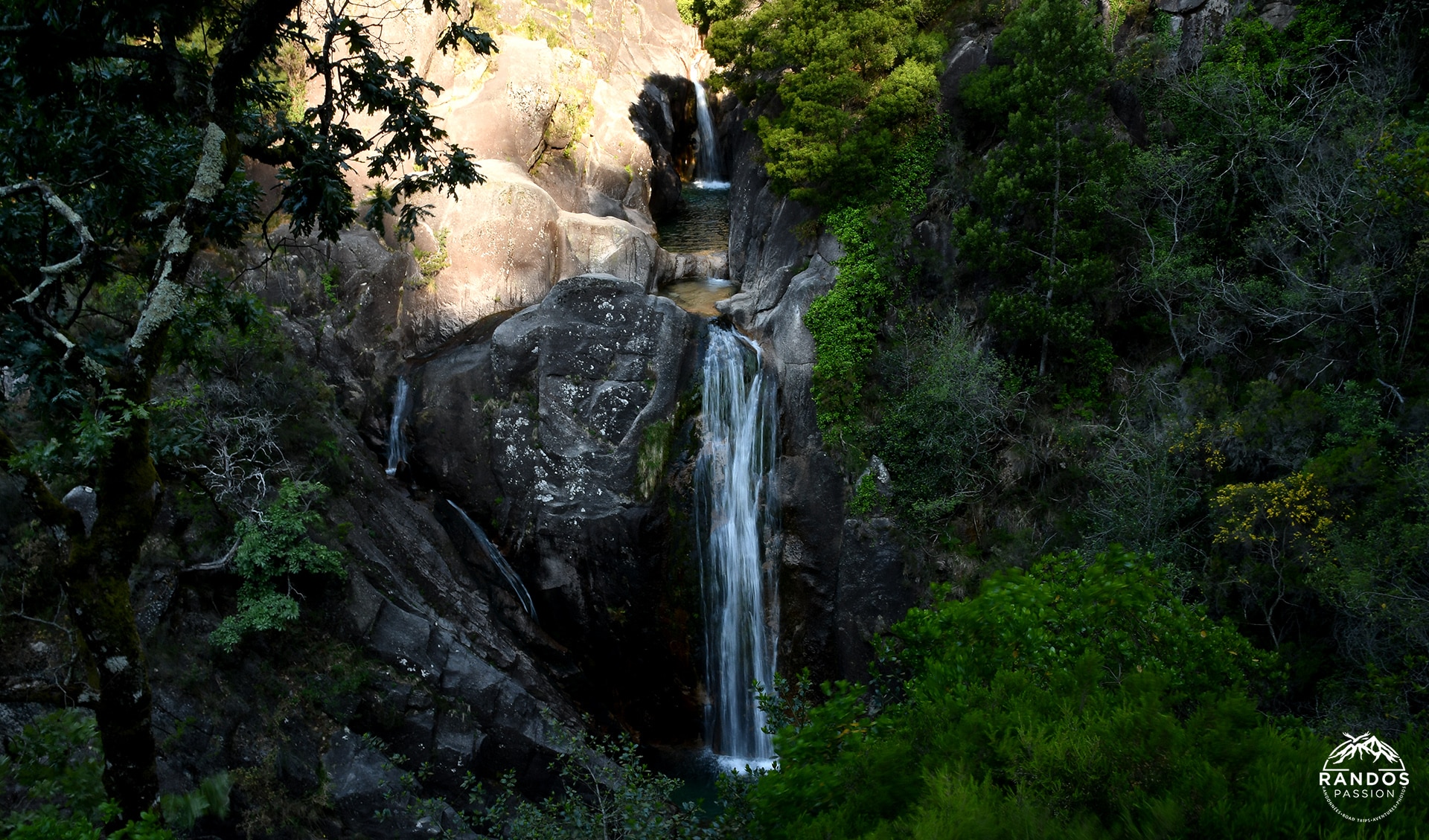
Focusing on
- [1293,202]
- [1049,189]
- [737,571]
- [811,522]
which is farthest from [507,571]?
[1293,202]

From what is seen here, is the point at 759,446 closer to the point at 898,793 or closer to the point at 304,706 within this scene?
the point at 304,706

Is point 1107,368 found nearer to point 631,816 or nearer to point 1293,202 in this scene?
point 1293,202

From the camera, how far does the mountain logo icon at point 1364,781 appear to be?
3.02 m

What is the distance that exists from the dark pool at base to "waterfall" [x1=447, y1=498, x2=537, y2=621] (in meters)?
10.7

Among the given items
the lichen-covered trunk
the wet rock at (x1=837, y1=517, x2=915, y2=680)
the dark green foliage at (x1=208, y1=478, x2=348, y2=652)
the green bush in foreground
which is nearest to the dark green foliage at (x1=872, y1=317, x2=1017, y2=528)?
the wet rock at (x1=837, y1=517, x2=915, y2=680)

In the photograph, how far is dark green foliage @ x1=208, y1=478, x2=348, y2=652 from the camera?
1027 cm

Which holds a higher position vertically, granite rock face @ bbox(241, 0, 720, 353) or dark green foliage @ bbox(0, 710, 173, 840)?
granite rock face @ bbox(241, 0, 720, 353)

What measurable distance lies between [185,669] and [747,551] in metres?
9.40

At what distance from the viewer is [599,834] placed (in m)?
6.69

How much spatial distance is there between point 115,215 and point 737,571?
11.4 metres

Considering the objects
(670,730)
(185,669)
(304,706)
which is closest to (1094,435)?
(670,730)

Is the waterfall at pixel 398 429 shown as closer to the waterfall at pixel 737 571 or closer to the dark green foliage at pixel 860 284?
A: the waterfall at pixel 737 571

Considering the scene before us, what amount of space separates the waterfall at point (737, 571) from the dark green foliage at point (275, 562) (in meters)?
6.91

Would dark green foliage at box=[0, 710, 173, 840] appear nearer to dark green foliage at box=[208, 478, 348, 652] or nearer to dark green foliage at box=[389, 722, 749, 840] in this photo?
dark green foliage at box=[389, 722, 749, 840]
